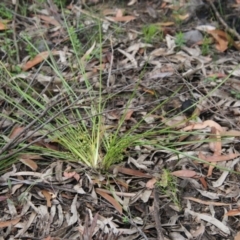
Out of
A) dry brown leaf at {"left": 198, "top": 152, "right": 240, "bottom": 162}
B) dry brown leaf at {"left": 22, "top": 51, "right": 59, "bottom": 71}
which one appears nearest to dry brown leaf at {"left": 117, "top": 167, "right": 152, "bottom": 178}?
dry brown leaf at {"left": 198, "top": 152, "right": 240, "bottom": 162}

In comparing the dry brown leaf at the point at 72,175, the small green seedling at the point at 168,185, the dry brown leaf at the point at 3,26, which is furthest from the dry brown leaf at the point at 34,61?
the small green seedling at the point at 168,185

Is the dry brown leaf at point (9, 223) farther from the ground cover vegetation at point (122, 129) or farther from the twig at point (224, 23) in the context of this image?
the twig at point (224, 23)

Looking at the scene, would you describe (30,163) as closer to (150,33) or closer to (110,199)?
(110,199)

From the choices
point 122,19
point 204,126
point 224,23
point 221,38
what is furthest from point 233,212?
point 122,19

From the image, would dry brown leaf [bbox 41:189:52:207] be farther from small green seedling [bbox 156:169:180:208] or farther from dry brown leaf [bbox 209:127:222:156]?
dry brown leaf [bbox 209:127:222:156]

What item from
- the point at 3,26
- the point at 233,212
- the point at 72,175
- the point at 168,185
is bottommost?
the point at 233,212

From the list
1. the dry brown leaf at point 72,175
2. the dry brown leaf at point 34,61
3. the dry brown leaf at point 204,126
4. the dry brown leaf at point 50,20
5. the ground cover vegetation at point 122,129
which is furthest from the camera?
the dry brown leaf at point 50,20

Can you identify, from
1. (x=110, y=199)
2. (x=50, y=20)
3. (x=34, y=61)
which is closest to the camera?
(x=110, y=199)

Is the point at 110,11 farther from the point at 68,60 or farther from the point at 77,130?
the point at 77,130
